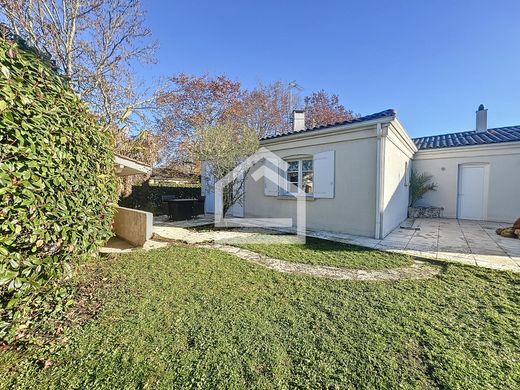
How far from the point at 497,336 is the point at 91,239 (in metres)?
4.94

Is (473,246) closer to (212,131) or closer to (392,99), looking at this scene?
(212,131)

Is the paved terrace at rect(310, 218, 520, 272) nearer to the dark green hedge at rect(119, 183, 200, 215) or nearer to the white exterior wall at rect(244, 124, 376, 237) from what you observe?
the white exterior wall at rect(244, 124, 376, 237)

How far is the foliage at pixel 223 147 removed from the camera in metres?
7.96

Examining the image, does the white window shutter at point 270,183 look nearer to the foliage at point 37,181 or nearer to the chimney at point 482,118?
the foliage at point 37,181

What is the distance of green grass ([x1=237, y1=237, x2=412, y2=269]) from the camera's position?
16.1ft

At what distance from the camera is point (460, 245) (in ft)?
20.4

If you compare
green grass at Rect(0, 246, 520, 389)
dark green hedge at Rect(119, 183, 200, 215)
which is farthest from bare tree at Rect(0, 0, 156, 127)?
green grass at Rect(0, 246, 520, 389)

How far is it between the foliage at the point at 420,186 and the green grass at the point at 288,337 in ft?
28.7

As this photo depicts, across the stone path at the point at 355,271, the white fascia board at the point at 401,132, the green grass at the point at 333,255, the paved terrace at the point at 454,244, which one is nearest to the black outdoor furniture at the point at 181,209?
the green grass at the point at 333,255

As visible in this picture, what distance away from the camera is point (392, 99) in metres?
15.0

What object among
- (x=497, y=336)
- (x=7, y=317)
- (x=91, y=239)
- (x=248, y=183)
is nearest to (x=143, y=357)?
(x=7, y=317)

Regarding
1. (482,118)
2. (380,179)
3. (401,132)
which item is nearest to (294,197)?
(380,179)

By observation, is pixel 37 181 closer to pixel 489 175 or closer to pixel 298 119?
pixel 298 119

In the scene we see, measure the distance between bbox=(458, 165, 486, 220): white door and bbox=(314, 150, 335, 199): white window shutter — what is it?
8.01 metres
